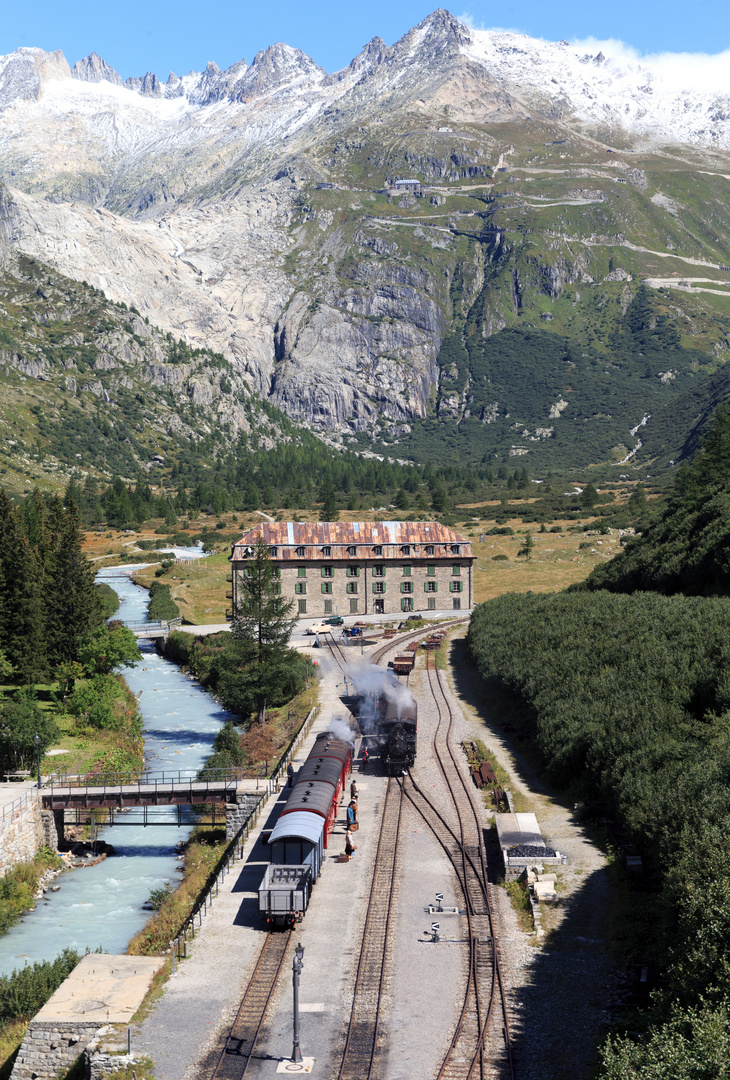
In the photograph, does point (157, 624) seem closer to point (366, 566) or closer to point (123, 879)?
point (366, 566)

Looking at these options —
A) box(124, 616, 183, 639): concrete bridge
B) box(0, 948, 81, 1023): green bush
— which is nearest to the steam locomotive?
box(0, 948, 81, 1023): green bush

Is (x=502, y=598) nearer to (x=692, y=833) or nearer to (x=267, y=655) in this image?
(x=267, y=655)

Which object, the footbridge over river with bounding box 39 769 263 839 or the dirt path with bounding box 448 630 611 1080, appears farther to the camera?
the footbridge over river with bounding box 39 769 263 839

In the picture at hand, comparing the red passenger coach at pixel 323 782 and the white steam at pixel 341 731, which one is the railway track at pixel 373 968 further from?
the white steam at pixel 341 731

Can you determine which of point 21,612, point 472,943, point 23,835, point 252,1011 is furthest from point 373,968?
point 21,612

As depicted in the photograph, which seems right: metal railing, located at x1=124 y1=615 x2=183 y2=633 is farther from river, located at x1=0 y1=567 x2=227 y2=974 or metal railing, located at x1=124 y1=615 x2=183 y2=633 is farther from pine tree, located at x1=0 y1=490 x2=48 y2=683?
pine tree, located at x1=0 y1=490 x2=48 y2=683

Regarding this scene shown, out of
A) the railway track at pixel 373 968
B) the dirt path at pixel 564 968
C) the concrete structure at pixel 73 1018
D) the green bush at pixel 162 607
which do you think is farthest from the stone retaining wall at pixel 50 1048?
the green bush at pixel 162 607
